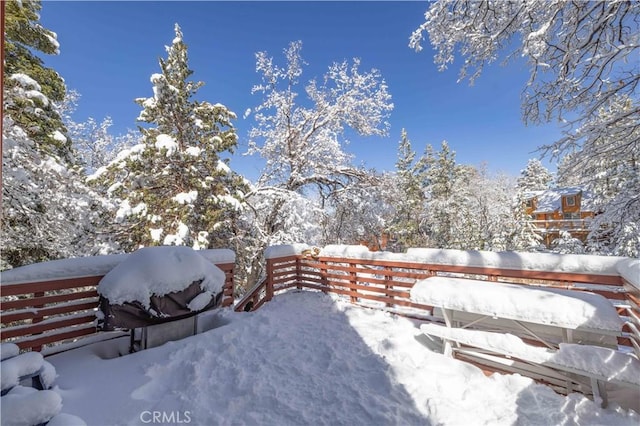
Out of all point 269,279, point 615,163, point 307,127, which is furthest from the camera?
point 307,127

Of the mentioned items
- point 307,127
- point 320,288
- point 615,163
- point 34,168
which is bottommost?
point 320,288

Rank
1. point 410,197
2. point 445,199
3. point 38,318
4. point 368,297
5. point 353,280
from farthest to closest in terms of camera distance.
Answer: point 410,197, point 445,199, point 353,280, point 368,297, point 38,318

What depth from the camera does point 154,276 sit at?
117 inches

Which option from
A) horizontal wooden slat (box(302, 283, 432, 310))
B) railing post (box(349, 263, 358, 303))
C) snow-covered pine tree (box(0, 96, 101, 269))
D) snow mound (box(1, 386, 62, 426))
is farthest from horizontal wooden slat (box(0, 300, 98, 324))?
railing post (box(349, 263, 358, 303))

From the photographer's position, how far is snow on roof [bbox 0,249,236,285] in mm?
2719

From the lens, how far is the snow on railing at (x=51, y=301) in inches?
106

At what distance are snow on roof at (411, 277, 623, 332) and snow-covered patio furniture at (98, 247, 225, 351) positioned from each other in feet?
9.07

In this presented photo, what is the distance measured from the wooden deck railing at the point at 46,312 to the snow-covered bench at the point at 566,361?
443 centimetres

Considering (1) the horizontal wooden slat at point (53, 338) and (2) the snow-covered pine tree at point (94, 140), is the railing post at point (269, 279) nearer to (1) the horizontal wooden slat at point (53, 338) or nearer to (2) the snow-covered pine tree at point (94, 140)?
(1) the horizontal wooden slat at point (53, 338)

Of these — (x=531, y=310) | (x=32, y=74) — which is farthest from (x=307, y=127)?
(x=531, y=310)

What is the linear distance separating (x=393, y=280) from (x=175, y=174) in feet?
22.9

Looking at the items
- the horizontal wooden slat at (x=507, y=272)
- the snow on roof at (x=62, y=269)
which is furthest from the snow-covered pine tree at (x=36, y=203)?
the horizontal wooden slat at (x=507, y=272)

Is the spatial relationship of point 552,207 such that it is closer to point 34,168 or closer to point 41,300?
point 41,300

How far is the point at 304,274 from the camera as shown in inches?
234
